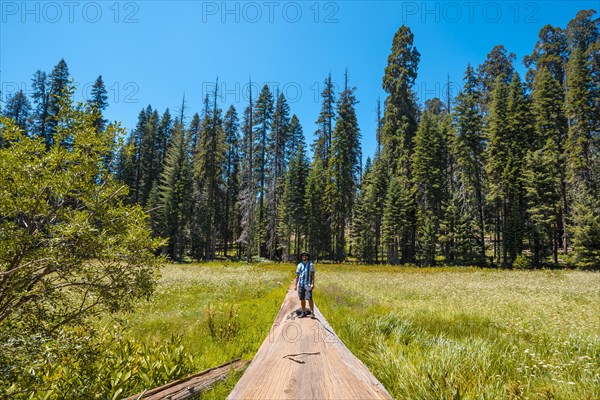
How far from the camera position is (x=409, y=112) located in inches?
1724

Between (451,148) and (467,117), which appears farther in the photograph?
(451,148)

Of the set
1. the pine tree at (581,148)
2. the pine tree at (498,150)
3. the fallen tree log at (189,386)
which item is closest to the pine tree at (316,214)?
the pine tree at (498,150)

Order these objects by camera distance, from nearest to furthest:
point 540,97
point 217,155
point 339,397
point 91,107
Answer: point 339,397, point 91,107, point 540,97, point 217,155

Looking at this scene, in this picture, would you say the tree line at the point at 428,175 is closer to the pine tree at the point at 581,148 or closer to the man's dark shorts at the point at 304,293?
the pine tree at the point at 581,148

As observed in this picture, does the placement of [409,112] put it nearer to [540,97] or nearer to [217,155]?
[540,97]

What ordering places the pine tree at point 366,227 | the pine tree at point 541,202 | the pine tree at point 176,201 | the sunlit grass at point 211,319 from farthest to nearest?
the pine tree at point 366,227 < the pine tree at point 176,201 < the pine tree at point 541,202 < the sunlit grass at point 211,319

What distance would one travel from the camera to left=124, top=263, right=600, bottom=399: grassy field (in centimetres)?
390

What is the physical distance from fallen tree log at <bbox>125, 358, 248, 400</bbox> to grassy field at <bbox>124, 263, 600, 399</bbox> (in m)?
0.17

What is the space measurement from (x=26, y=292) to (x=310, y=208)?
3927 centimetres

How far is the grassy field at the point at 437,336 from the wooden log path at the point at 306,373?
0.90m

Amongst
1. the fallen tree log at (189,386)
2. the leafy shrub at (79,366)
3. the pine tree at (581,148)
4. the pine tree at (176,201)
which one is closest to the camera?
the leafy shrub at (79,366)

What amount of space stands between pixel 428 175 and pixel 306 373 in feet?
134

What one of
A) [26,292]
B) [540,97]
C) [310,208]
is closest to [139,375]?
[26,292]

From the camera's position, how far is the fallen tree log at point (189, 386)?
3.68 metres
